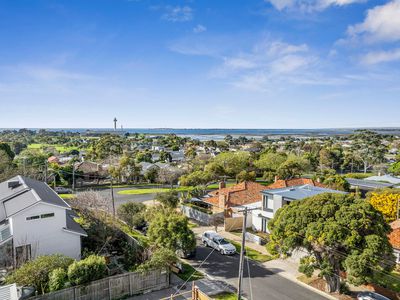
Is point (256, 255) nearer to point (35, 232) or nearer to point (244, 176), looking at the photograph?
point (35, 232)

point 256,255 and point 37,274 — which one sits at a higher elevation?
point 37,274

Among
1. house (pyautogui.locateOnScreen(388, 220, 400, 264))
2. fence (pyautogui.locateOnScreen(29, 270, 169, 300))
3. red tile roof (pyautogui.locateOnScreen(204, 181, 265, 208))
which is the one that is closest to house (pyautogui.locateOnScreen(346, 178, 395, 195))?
red tile roof (pyautogui.locateOnScreen(204, 181, 265, 208))

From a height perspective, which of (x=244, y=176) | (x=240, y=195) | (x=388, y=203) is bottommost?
(x=244, y=176)

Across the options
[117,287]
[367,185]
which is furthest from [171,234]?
[367,185]

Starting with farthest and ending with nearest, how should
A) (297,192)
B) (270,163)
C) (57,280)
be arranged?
(270,163) < (297,192) < (57,280)

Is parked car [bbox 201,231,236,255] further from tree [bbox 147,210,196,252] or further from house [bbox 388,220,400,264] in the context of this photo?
house [bbox 388,220,400,264]

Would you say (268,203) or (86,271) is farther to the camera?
(268,203)

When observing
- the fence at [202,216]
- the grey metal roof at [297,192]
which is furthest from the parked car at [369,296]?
the fence at [202,216]
